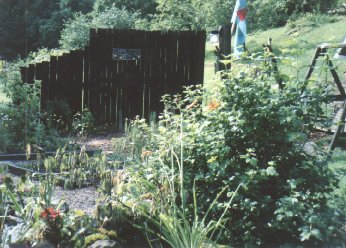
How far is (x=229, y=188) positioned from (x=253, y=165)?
1.00ft

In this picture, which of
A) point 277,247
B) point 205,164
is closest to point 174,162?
point 205,164

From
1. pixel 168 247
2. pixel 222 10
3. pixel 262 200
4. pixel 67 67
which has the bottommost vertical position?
pixel 168 247

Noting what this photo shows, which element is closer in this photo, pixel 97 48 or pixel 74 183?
pixel 74 183

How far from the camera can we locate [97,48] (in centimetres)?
1040

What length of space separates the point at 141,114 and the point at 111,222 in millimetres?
6456

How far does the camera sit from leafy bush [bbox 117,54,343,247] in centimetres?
435

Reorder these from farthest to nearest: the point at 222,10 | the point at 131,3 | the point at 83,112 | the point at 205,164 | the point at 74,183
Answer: the point at 131,3, the point at 222,10, the point at 83,112, the point at 74,183, the point at 205,164

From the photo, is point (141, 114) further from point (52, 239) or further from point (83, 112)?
point (52, 239)

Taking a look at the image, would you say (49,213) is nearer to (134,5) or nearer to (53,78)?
(53,78)

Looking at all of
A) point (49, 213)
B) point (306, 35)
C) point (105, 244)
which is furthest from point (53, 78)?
point (306, 35)

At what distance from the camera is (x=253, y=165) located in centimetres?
434

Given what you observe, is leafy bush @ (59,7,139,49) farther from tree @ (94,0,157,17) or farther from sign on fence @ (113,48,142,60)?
sign on fence @ (113,48,142,60)

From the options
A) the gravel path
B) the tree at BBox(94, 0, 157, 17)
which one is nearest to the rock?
the gravel path

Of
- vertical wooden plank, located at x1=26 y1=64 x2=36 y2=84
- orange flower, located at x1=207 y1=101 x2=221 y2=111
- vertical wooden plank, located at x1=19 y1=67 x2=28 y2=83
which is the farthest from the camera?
vertical wooden plank, located at x1=26 y1=64 x2=36 y2=84
